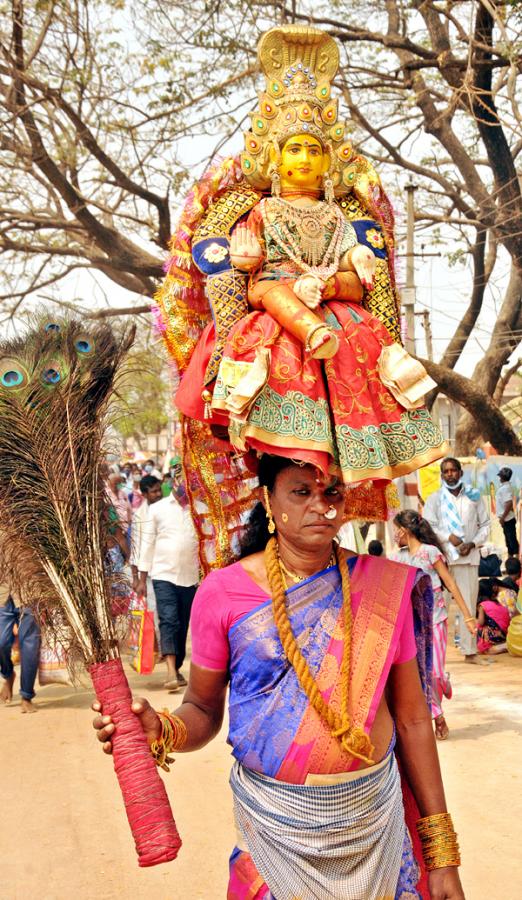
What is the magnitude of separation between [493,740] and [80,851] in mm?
3139

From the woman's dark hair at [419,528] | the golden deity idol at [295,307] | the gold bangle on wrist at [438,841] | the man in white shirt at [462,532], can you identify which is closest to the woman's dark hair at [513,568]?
the man in white shirt at [462,532]

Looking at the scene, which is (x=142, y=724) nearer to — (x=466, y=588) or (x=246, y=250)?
(x=246, y=250)

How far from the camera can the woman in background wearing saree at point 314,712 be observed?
2.46 m

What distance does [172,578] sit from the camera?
8.61 m

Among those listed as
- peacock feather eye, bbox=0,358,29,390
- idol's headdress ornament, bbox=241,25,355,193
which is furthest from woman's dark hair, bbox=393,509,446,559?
peacock feather eye, bbox=0,358,29,390

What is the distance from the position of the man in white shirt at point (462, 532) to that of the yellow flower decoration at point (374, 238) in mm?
6737

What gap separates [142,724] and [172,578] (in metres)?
6.28

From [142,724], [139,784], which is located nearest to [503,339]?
[142,724]

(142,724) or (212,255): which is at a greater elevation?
(212,255)

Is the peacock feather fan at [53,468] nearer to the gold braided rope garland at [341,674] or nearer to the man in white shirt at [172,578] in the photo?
the gold braided rope garland at [341,674]

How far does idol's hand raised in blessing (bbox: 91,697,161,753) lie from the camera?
2330 mm

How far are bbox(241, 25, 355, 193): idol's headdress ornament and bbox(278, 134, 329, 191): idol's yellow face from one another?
0.02 metres

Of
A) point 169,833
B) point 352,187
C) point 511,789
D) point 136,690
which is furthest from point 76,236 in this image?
point 169,833

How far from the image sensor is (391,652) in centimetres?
262
